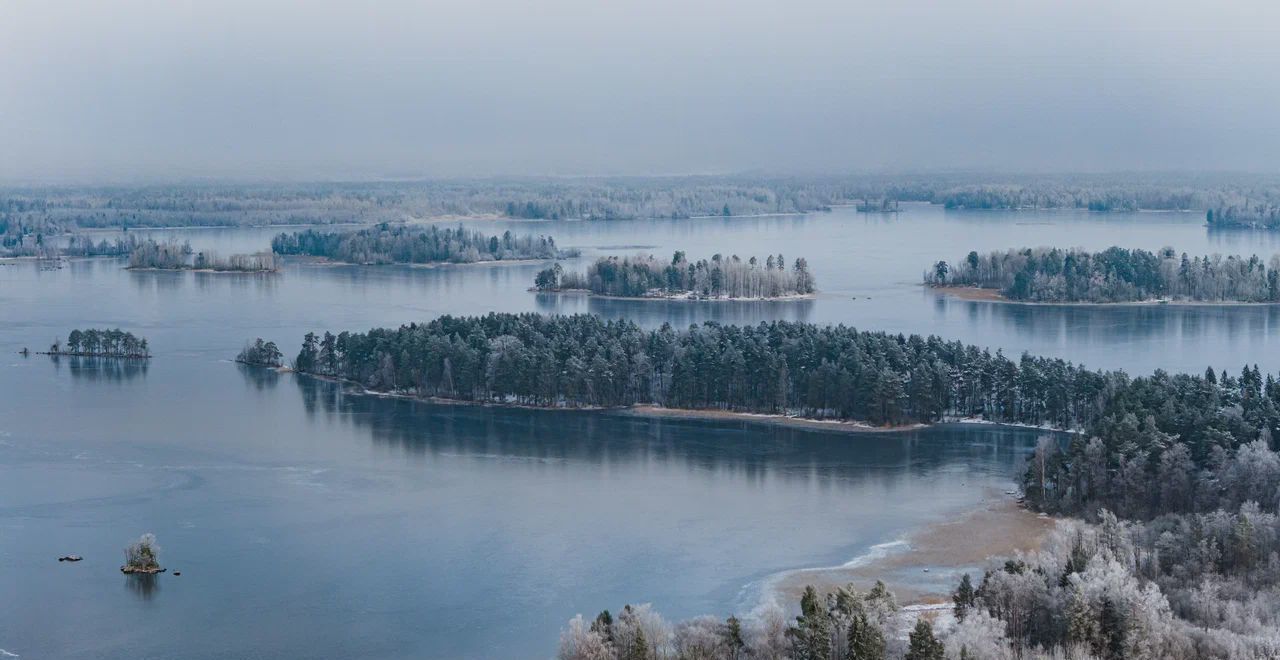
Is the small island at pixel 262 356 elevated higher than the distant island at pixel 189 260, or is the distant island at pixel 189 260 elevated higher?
the distant island at pixel 189 260

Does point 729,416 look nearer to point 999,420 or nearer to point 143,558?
point 999,420

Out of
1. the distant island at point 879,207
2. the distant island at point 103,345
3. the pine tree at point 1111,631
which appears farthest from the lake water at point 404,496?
the distant island at point 879,207

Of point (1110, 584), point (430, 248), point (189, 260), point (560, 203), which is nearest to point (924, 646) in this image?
point (1110, 584)

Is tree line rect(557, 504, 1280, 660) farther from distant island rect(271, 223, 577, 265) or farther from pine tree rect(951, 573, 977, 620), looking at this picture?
distant island rect(271, 223, 577, 265)

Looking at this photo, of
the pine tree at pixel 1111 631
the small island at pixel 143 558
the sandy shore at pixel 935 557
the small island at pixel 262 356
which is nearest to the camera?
the pine tree at pixel 1111 631

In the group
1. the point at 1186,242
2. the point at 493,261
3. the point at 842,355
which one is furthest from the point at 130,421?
the point at 1186,242

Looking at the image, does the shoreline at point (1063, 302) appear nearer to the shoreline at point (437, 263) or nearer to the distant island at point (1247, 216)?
the shoreline at point (437, 263)
